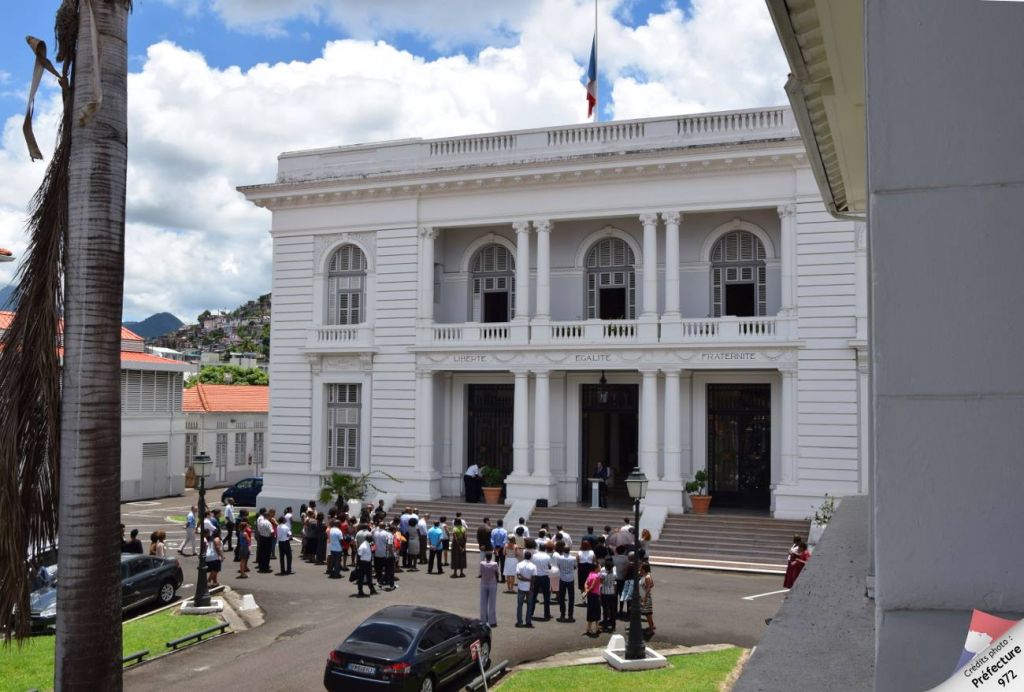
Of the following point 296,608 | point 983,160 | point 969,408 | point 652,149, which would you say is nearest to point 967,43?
point 983,160

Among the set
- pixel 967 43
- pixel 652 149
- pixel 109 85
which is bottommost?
pixel 967 43

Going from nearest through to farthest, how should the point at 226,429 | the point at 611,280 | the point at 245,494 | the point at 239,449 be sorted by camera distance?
1. the point at 611,280
2. the point at 245,494
3. the point at 226,429
4. the point at 239,449

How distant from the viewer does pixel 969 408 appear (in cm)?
324

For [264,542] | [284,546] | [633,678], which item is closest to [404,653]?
[633,678]

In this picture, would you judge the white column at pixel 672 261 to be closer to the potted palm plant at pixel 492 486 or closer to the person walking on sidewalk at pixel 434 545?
the potted palm plant at pixel 492 486

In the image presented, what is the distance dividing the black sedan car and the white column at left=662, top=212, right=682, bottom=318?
1760 cm

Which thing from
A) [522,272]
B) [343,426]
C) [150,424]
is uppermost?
[522,272]

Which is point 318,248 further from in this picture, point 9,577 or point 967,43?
point 967,43

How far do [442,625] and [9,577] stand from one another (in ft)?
27.5

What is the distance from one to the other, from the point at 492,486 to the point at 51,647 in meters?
17.4

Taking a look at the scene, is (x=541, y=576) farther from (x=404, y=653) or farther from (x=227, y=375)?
(x=227, y=375)

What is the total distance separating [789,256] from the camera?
28359mm

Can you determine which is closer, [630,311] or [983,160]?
[983,160]

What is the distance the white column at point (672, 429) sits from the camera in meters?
29.1
